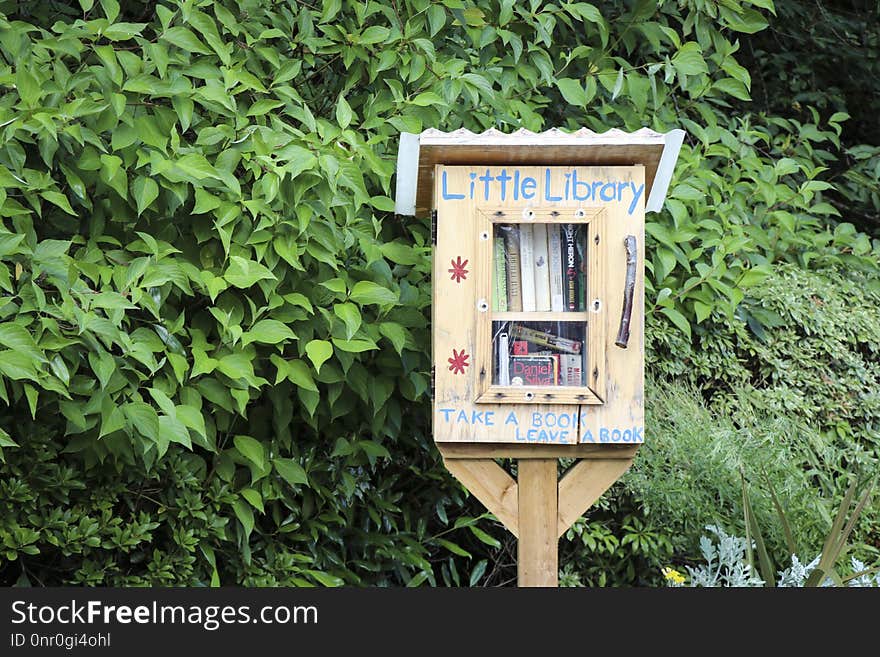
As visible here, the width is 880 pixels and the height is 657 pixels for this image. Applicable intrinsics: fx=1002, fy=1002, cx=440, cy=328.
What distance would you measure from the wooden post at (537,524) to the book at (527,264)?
1.51 ft

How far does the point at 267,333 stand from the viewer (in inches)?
113

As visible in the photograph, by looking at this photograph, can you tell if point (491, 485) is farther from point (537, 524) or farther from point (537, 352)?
point (537, 352)

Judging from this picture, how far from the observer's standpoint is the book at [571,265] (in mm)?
2793

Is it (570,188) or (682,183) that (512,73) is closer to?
(682,183)

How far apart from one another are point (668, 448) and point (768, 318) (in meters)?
1.04

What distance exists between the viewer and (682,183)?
3930mm

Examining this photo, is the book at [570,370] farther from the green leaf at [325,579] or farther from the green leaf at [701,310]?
the green leaf at [701,310]

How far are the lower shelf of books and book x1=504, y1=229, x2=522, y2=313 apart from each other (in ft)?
0.18

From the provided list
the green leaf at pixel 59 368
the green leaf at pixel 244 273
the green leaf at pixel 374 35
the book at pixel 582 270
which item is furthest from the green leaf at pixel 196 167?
the book at pixel 582 270

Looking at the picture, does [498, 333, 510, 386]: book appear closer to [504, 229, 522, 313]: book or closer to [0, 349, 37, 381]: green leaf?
[504, 229, 522, 313]: book

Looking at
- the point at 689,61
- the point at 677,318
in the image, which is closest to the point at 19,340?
the point at 677,318

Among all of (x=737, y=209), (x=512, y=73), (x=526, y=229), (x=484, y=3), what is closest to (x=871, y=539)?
(x=737, y=209)

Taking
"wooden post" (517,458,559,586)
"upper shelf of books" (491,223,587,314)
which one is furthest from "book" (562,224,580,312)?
"wooden post" (517,458,559,586)

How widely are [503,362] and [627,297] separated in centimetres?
38
